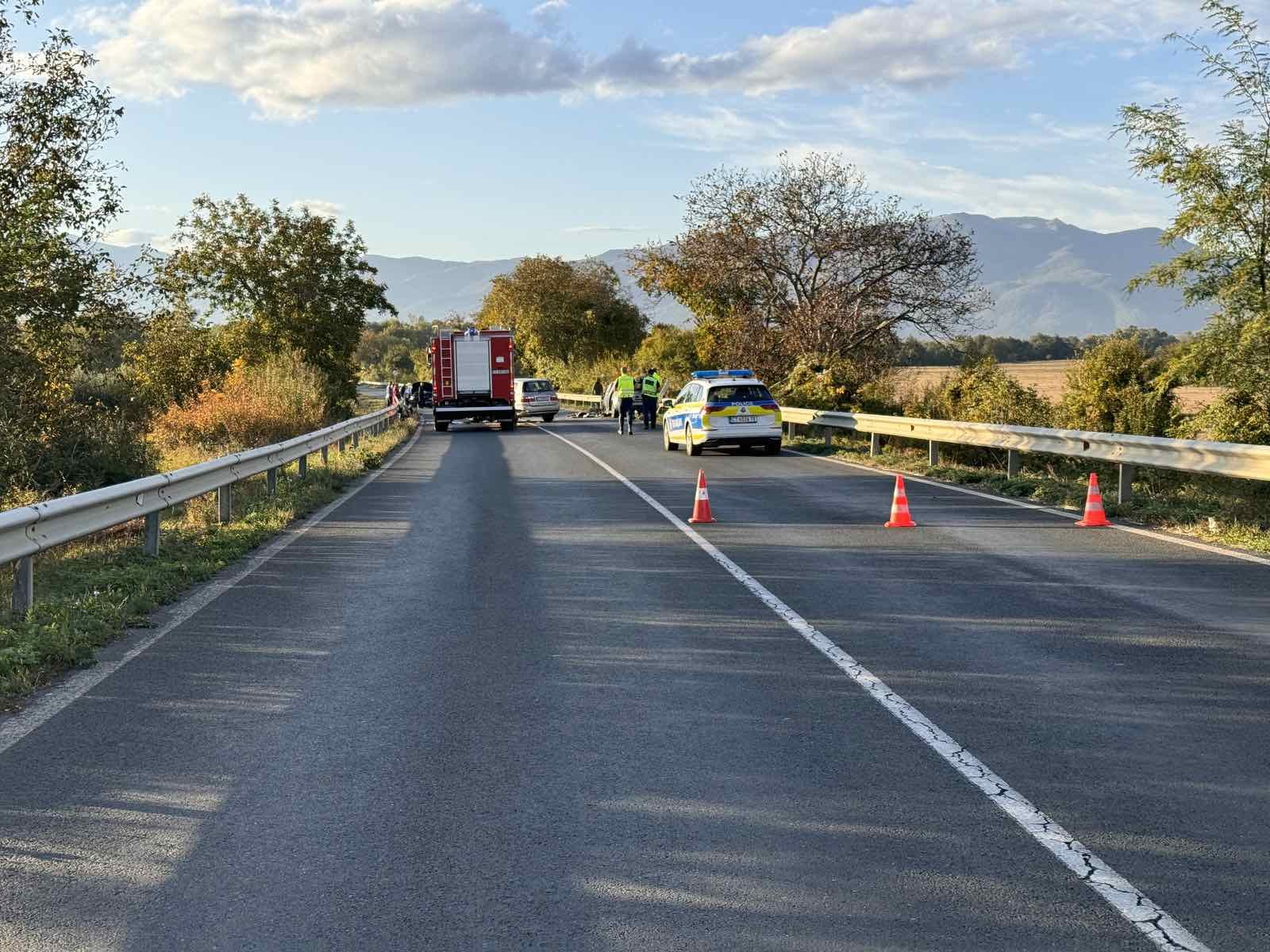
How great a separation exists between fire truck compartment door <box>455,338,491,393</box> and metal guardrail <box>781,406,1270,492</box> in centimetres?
1869

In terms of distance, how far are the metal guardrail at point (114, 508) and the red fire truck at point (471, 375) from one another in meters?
23.5

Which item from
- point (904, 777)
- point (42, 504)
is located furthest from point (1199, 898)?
point (42, 504)

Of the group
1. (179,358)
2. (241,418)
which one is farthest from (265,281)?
(241,418)

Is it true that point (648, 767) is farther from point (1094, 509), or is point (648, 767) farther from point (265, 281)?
point (265, 281)

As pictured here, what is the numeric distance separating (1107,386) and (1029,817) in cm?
2370

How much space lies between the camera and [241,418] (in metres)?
28.3

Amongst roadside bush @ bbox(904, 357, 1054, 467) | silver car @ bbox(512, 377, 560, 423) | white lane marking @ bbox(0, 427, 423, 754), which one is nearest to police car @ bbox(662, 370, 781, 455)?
roadside bush @ bbox(904, 357, 1054, 467)

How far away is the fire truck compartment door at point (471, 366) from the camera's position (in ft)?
135

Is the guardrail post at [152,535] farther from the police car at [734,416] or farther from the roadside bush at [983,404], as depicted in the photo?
the police car at [734,416]

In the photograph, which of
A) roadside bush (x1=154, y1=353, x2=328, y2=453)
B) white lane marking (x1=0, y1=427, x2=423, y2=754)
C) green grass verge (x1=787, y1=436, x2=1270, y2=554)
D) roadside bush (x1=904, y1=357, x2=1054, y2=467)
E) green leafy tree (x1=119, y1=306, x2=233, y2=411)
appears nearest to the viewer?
white lane marking (x1=0, y1=427, x2=423, y2=754)

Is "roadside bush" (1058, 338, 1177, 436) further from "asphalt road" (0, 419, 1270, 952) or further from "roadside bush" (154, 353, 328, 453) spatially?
"roadside bush" (154, 353, 328, 453)

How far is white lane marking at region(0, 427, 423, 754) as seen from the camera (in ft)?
20.5

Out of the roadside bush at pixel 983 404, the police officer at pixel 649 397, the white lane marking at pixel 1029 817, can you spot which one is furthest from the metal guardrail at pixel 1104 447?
the police officer at pixel 649 397

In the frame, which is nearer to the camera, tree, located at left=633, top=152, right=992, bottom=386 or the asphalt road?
the asphalt road
